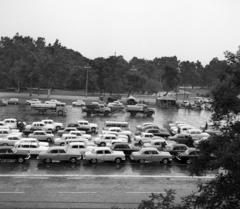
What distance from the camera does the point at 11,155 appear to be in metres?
21.0

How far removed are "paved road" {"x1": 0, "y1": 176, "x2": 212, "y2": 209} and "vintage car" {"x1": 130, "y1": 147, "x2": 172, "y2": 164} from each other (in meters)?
2.77

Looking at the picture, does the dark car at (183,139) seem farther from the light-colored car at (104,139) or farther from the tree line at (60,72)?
the tree line at (60,72)

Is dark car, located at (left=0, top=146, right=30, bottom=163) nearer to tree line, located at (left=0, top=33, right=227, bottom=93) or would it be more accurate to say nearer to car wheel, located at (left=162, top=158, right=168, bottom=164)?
car wheel, located at (left=162, top=158, right=168, bottom=164)

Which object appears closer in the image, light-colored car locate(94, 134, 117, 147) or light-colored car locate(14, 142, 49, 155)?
light-colored car locate(14, 142, 49, 155)

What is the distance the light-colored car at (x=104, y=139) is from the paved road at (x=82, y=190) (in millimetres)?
7043

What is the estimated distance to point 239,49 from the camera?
862cm

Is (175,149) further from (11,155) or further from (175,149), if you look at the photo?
(11,155)

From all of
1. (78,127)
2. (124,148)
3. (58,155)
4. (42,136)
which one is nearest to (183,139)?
(124,148)

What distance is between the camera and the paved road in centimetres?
1507

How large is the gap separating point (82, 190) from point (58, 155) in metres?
5.07

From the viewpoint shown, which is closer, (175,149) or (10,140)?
(175,149)

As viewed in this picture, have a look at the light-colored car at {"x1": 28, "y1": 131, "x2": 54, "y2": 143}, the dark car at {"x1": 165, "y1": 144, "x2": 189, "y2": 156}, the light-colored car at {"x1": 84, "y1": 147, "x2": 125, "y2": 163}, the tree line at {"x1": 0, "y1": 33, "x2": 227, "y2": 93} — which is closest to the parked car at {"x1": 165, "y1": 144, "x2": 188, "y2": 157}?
the dark car at {"x1": 165, "y1": 144, "x2": 189, "y2": 156}

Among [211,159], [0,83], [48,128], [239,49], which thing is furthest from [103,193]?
[0,83]

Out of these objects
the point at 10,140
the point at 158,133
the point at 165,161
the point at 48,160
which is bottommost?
the point at 48,160
